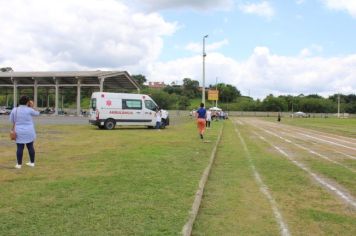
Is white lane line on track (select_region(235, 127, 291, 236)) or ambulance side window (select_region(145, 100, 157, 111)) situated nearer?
white lane line on track (select_region(235, 127, 291, 236))

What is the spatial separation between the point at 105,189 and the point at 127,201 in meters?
1.06

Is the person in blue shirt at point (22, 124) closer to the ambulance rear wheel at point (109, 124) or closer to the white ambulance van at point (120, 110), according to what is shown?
the white ambulance van at point (120, 110)

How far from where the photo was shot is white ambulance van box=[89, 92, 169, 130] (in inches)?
1205

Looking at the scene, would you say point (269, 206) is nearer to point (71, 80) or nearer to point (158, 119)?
point (158, 119)

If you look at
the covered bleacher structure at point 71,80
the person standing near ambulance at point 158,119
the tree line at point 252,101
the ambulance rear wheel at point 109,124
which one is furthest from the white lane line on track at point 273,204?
the tree line at point 252,101

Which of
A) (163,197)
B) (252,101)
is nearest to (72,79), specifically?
(163,197)

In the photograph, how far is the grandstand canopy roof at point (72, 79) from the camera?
57156 millimetres

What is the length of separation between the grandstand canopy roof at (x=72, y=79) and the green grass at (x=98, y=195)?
4452cm

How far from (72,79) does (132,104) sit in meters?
32.8

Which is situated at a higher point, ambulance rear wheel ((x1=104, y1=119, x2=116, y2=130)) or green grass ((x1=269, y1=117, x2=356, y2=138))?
ambulance rear wheel ((x1=104, y1=119, x2=116, y2=130))

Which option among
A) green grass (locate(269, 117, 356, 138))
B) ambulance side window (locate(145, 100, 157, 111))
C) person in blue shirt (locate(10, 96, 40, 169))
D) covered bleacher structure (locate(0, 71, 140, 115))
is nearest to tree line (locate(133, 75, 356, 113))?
green grass (locate(269, 117, 356, 138))

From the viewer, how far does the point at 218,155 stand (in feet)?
51.6

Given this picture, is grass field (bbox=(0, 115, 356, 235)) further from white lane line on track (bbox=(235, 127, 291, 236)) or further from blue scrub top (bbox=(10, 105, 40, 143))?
blue scrub top (bbox=(10, 105, 40, 143))

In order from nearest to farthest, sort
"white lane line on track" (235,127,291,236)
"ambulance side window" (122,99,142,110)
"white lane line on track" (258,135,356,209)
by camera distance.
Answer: "white lane line on track" (235,127,291,236)
"white lane line on track" (258,135,356,209)
"ambulance side window" (122,99,142,110)
